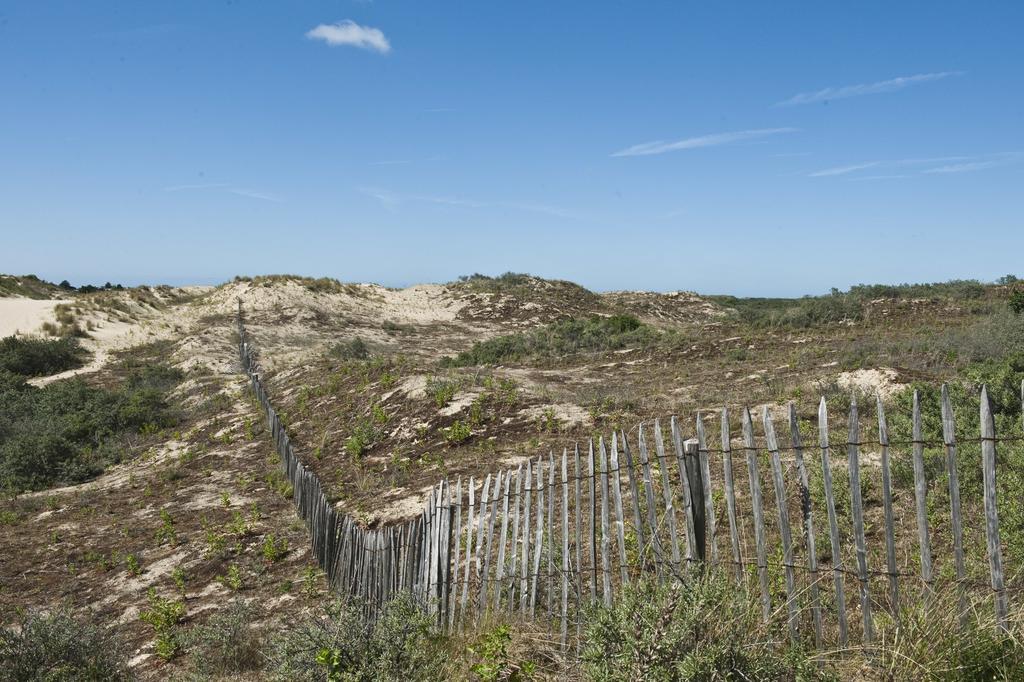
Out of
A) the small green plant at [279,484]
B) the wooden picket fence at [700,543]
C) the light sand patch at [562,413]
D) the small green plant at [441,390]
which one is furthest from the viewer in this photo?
the small green plant at [441,390]

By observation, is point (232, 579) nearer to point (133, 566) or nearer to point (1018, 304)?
point (133, 566)

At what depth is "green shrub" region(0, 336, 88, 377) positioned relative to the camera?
25.2 m

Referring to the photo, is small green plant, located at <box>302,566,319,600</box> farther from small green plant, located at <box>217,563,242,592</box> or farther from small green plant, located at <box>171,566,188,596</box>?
small green plant, located at <box>171,566,188,596</box>

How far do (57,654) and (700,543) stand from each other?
5.66 meters

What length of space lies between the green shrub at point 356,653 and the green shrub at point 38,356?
2526 centimetres

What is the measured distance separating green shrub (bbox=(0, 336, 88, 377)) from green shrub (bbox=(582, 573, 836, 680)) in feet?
90.5

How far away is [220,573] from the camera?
28.0ft

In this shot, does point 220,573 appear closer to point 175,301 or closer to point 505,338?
point 505,338

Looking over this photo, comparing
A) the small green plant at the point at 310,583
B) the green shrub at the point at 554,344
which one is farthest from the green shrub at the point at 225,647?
the green shrub at the point at 554,344

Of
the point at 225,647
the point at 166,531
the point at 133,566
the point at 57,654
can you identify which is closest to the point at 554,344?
the point at 166,531

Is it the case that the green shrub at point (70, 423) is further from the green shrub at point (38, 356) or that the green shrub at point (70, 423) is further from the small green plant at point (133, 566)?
the small green plant at point (133, 566)

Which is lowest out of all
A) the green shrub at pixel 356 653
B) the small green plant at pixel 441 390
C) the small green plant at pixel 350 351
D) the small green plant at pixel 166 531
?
the small green plant at pixel 166 531

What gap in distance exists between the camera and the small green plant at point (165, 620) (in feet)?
21.4

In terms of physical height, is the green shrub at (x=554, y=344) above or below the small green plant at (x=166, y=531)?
above
